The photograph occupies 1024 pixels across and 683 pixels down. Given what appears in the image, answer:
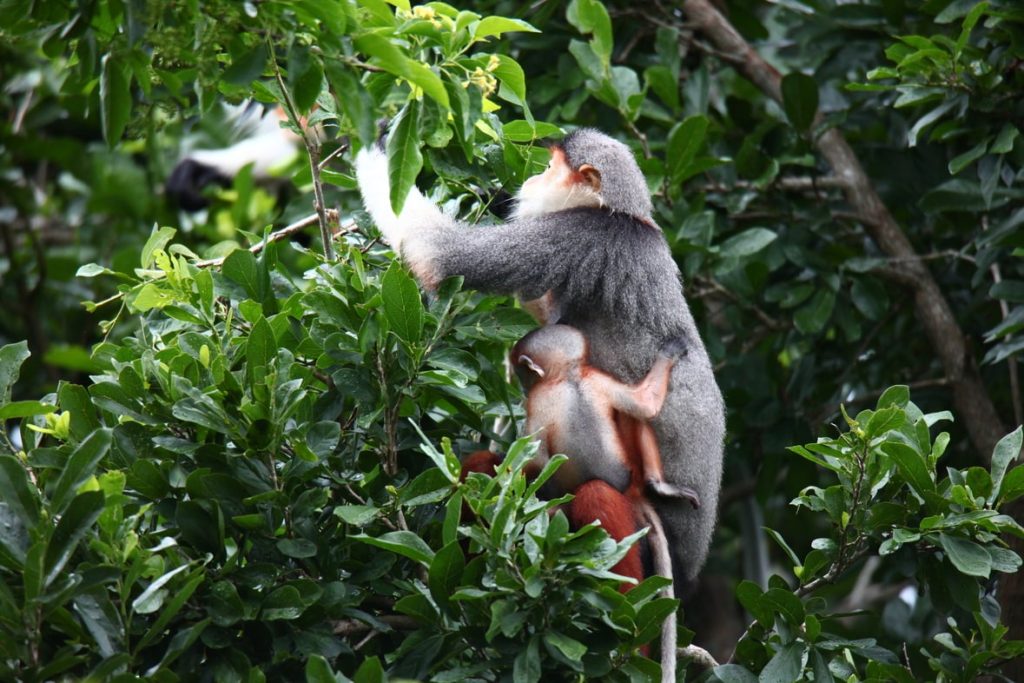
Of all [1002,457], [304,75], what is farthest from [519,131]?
[1002,457]

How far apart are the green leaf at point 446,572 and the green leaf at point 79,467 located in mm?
950

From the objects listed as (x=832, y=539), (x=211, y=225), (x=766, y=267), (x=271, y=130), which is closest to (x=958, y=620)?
(x=832, y=539)

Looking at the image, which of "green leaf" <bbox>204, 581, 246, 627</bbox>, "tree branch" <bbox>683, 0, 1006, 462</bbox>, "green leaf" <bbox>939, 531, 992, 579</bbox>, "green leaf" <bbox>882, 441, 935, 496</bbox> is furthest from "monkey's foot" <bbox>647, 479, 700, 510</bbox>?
"tree branch" <bbox>683, 0, 1006, 462</bbox>

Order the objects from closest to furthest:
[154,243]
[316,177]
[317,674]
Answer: [317,674]
[316,177]
[154,243]

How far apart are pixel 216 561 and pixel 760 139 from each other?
3.99 meters

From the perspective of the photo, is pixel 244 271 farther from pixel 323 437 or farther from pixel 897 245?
pixel 897 245

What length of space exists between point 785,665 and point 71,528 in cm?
220

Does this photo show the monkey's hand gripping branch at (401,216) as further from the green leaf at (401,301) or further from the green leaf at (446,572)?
the green leaf at (446,572)

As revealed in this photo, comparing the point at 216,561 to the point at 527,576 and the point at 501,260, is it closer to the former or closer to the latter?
the point at 527,576

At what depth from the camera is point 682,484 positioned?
4488 millimetres

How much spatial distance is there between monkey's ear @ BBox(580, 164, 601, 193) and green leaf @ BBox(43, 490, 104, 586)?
236cm

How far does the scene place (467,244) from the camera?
4355 mm

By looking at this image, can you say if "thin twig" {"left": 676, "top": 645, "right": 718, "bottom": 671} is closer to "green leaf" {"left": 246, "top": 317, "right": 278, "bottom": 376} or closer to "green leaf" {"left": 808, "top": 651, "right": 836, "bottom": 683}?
"green leaf" {"left": 808, "top": 651, "right": 836, "bottom": 683}

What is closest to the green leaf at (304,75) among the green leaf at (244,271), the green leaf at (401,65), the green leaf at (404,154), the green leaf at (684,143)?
the green leaf at (401,65)
